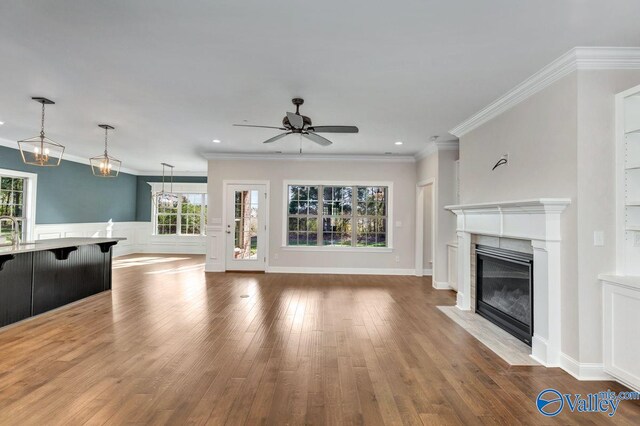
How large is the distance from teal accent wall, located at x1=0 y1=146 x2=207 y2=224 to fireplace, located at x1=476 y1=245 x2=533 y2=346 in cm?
877

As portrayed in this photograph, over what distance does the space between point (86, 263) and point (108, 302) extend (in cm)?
74

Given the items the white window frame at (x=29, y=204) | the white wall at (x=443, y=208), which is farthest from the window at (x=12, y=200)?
the white wall at (x=443, y=208)

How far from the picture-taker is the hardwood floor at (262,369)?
2.18m

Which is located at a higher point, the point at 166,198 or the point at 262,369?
the point at 166,198

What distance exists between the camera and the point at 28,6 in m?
2.24

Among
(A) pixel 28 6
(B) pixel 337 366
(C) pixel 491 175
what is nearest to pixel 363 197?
(C) pixel 491 175

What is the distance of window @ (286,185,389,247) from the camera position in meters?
7.48

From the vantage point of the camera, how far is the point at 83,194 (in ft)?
28.0

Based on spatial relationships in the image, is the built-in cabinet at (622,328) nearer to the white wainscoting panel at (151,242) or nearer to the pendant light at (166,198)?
the white wainscoting panel at (151,242)

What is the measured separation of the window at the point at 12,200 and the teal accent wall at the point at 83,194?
0.26 metres

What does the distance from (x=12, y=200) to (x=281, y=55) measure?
7182 mm

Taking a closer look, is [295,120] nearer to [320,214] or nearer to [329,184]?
[329,184]

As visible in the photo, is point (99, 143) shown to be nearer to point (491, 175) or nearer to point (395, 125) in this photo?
point (395, 125)

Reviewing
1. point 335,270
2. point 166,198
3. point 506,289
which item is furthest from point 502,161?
point 166,198
